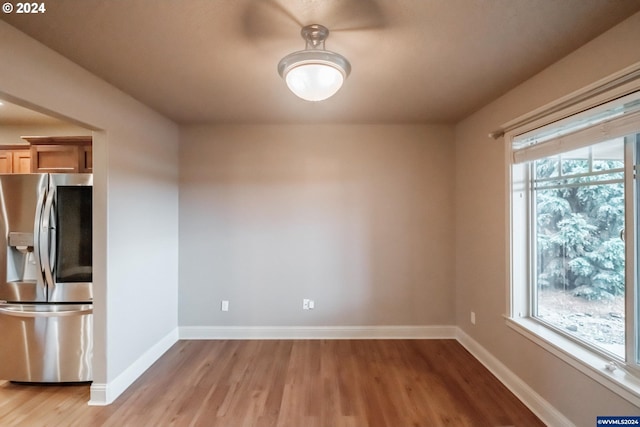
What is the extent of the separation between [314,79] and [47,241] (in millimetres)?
2524

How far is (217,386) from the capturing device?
8.26 ft

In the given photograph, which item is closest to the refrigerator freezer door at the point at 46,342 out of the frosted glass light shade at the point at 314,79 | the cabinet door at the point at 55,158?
the cabinet door at the point at 55,158

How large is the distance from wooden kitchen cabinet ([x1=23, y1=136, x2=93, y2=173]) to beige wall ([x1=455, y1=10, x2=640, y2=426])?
12.5 ft

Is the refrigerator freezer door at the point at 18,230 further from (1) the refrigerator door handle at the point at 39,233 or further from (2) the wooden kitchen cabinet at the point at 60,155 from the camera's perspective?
(2) the wooden kitchen cabinet at the point at 60,155

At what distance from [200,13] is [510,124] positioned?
94.4 inches

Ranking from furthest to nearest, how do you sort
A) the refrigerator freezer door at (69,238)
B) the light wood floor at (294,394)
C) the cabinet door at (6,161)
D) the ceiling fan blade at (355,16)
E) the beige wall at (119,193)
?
1. the cabinet door at (6,161)
2. the refrigerator freezer door at (69,238)
3. the light wood floor at (294,394)
4. the beige wall at (119,193)
5. the ceiling fan blade at (355,16)

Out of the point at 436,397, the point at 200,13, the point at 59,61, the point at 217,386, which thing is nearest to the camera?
the point at 200,13

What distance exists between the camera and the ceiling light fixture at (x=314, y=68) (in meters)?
1.58

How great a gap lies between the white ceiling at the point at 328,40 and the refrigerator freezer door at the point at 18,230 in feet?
3.76

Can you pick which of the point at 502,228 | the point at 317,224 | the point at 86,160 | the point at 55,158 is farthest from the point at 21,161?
the point at 502,228

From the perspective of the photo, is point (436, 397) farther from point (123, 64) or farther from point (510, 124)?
point (123, 64)

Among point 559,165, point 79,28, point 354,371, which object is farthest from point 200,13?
point 354,371

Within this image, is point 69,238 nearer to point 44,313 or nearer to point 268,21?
point 44,313

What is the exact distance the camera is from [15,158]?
9.96ft
